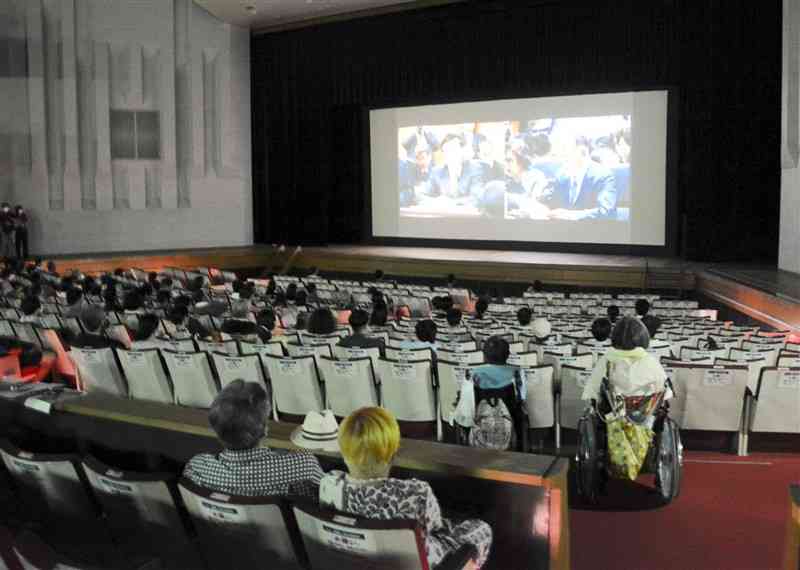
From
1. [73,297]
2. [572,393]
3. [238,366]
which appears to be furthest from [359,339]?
[73,297]

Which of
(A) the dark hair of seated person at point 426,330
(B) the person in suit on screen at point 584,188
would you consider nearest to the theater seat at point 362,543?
(A) the dark hair of seated person at point 426,330

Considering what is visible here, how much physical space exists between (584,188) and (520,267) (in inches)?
113

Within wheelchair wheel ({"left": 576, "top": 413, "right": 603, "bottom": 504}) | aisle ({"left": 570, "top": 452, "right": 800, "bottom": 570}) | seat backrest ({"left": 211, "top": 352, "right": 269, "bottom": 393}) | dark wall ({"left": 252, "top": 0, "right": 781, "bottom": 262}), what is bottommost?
aisle ({"left": 570, "top": 452, "right": 800, "bottom": 570})

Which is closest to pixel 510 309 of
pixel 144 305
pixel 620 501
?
pixel 144 305

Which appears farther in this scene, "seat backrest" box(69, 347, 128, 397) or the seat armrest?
"seat backrest" box(69, 347, 128, 397)

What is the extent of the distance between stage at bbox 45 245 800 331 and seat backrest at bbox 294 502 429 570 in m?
9.30

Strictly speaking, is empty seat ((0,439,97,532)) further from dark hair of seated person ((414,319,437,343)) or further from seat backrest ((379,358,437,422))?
dark hair of seated person ((414,319,437,343))

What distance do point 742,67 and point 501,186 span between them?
561cm

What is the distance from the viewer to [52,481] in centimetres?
336

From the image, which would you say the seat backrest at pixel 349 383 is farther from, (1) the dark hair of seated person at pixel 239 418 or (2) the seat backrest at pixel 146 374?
(1) the dark hair of seated person at pixel 239 418

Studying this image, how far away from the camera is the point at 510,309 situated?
11.9m

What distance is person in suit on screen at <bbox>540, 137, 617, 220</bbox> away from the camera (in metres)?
18.2

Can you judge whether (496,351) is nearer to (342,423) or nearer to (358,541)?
(342,423)

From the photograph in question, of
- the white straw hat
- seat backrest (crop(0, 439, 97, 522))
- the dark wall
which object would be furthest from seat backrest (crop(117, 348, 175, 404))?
the dark wall
